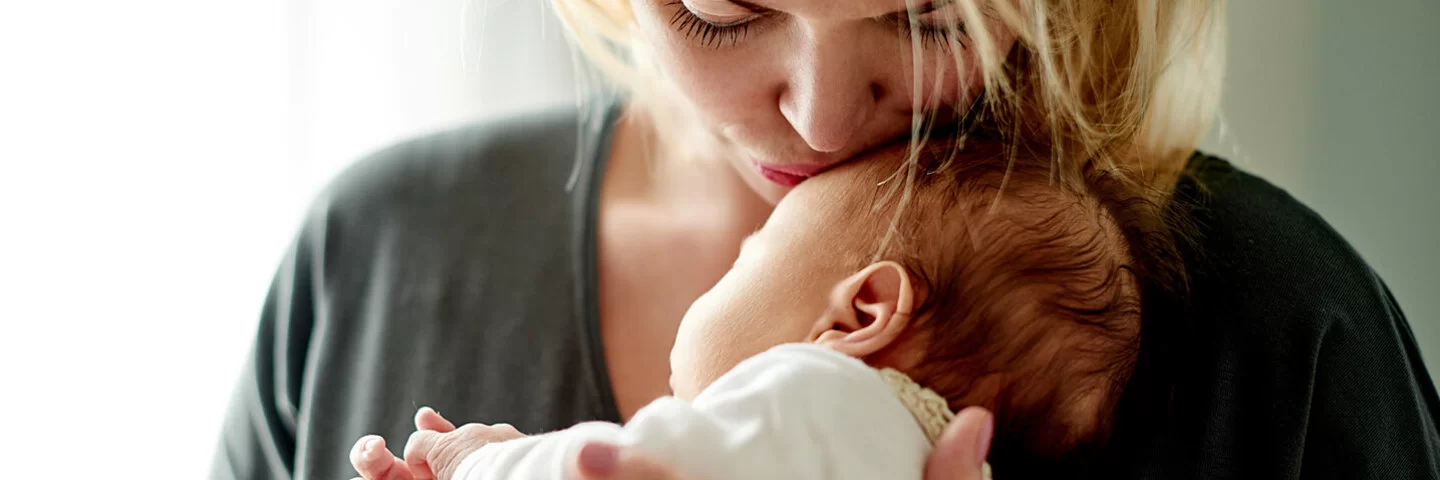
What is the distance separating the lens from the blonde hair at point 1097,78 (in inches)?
32.4

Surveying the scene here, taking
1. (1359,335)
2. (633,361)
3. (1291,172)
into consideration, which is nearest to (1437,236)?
(1291,172)

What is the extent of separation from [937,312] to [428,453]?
0.38 m

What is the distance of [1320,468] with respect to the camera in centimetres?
94

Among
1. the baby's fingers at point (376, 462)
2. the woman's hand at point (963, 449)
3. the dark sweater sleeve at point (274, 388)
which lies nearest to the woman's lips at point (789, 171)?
the woman's hand at point (963, 449)

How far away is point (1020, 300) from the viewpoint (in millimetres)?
841

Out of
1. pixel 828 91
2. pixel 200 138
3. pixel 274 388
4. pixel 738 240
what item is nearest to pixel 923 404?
pixel 828 91

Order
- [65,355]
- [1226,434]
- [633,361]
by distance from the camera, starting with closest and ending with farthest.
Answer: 1. [1226,434]
2. [633,361]
3. [65,355]

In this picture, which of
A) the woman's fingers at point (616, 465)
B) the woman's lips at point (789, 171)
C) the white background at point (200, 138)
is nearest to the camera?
the woman's fingers at point (616, 465)

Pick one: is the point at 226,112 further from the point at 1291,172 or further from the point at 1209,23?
the point at 1291,172

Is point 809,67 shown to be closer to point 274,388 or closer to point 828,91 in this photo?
point 828,91

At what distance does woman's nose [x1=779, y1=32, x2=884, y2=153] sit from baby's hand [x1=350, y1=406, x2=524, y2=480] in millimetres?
316

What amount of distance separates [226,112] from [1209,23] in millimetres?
1045

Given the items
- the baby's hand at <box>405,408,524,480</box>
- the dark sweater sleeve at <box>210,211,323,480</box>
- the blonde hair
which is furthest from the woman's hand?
the dark sweater sleeve at <box>210,211,323,480</box>

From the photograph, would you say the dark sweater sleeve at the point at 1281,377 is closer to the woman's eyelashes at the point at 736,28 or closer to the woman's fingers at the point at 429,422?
the woman's eyelashes at the point at 736,28
